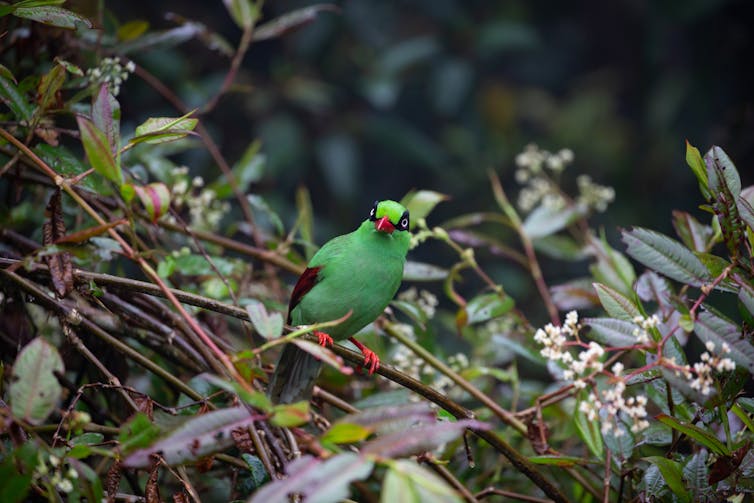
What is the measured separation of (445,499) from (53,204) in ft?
4.09

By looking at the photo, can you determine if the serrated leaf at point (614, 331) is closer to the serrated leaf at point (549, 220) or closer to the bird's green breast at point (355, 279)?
the bird's green breast at point (355, 279)

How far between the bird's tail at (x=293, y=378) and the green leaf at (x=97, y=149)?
899 millimetres

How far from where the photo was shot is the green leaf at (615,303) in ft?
6.24

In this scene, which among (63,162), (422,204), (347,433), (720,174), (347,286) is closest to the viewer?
(347,433)

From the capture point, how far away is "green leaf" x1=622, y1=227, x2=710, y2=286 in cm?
191

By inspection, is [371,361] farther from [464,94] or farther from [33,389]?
[464,94]

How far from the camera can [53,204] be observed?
1.87 m

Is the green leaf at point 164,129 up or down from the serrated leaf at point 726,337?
up

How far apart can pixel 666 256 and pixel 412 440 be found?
3.25 feet

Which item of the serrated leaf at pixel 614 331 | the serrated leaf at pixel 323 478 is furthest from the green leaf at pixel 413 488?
the serrated leaf at pixel 614 331

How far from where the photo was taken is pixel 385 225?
96.9 inches

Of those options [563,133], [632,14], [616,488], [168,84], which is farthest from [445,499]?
[632,14]

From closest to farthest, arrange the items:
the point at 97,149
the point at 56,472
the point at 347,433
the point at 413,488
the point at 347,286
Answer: the point at 413,488, the point at 347,433, the point at 56,472, the point at 97,149, the point at 347,286

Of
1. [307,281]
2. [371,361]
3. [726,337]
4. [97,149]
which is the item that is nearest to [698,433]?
[726,337]
